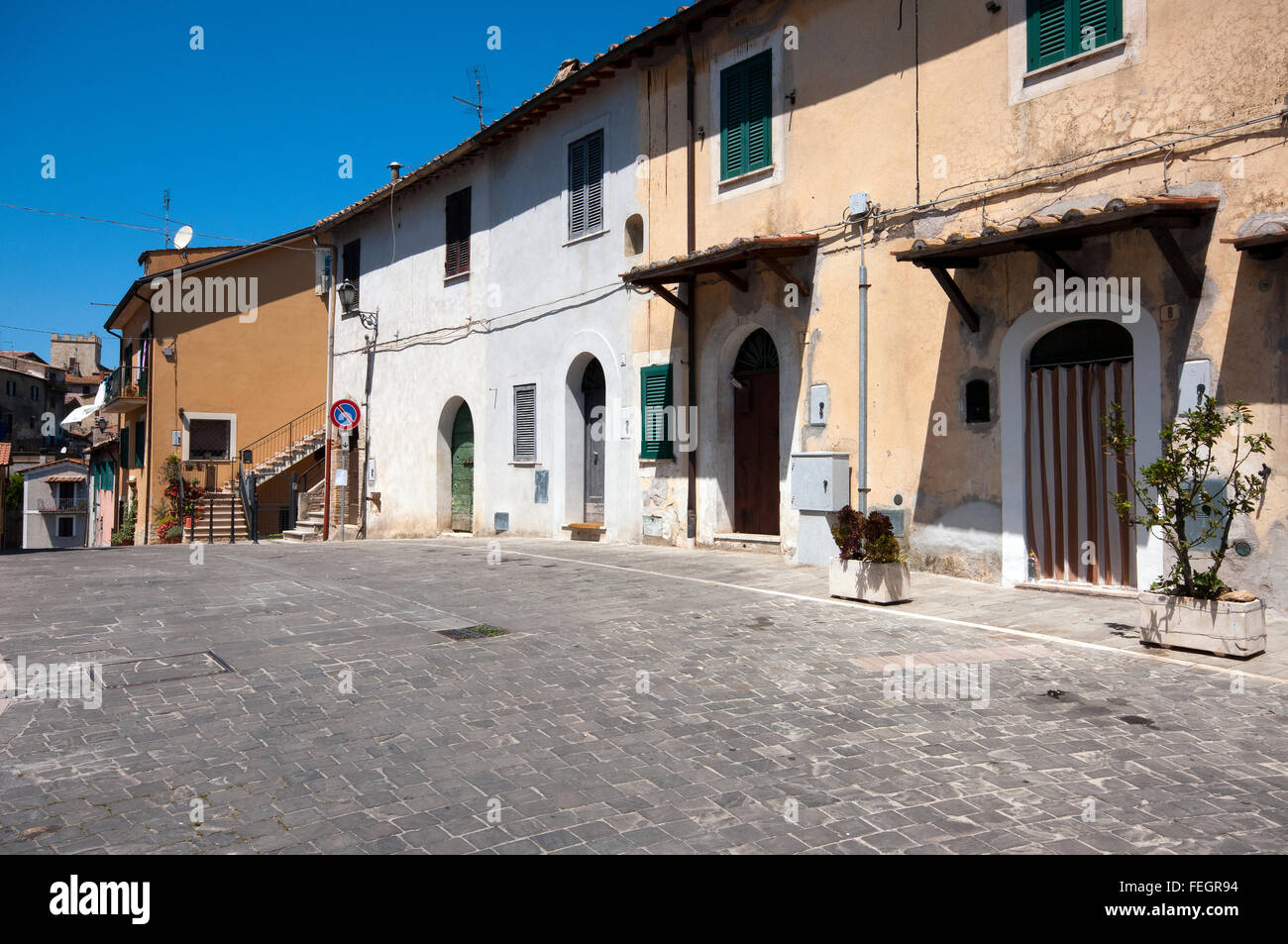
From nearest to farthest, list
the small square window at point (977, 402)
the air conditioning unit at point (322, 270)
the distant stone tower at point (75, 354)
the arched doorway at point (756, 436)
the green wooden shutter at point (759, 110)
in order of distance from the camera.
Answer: the small square window at point (977, 402)
the green wooden shutter at point (759, 110)
the arched doorway at point (756, 436)
the air conditioning unit at point (322, 270)
the distant stone tower at point (75, 354)

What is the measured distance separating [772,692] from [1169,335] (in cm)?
548

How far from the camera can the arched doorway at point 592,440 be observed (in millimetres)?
16625

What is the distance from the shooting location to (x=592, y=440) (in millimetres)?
16828

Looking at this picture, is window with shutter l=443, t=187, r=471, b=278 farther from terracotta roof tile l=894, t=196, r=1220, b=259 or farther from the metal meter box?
terracotta roof tile l=894, t=196, r=1220, b=259

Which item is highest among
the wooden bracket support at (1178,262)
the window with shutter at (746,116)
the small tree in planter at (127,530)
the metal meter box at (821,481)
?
the window with shutter at (746,116)

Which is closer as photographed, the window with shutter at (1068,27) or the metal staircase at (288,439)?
the window with shutter at (1068,27)

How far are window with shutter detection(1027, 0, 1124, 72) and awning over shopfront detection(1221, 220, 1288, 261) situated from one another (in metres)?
2.39

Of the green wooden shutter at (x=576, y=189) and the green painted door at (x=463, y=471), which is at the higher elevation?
the green wooden shutter at (x=576, y=189)

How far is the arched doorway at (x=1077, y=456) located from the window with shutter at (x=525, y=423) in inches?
382

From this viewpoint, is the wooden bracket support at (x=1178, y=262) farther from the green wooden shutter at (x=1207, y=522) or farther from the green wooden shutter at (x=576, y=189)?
the green wooden shutter at (x=576, y=189)

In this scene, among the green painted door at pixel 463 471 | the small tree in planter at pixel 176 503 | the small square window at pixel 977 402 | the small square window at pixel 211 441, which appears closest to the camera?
the small square window at pixel 977 402

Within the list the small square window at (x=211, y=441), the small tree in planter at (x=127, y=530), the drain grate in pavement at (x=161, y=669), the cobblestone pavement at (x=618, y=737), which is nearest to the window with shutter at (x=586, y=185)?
the cobblestone pavement at (x=618, y=737)
